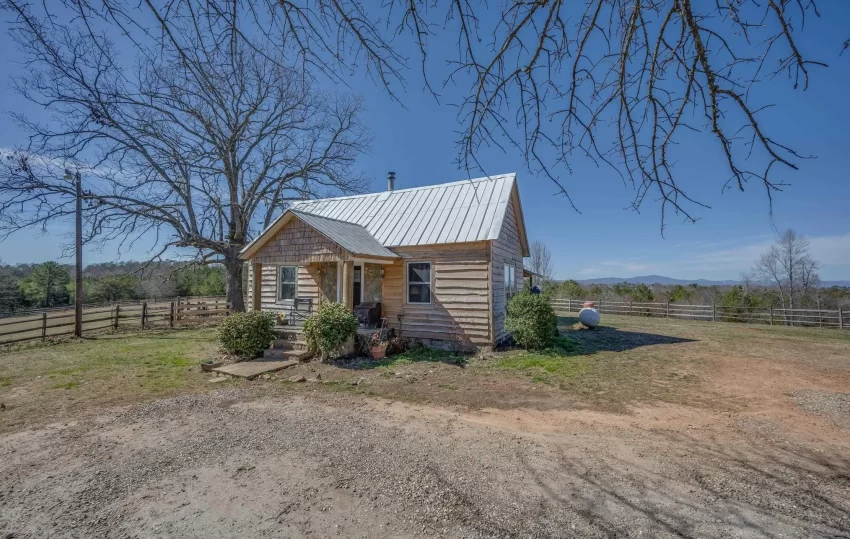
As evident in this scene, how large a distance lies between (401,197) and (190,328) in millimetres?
12072

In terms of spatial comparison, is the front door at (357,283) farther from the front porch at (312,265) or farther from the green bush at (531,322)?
the green bush at (531,322)

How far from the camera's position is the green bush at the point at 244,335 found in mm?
9562

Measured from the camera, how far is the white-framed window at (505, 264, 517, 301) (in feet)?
39.7

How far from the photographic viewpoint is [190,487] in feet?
11.5

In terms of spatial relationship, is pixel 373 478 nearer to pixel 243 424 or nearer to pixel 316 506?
pixel 316 506

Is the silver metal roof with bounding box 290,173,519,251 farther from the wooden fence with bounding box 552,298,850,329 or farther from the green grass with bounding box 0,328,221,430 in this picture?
the wooden fence with bounding box 552,298,850,329

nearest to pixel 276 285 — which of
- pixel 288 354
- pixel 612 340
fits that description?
pixel 288 354

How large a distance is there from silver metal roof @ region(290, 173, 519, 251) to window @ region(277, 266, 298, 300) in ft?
7.99

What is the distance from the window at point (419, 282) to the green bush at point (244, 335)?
14.2ft

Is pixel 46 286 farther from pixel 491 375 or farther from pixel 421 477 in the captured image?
pixel 421 477

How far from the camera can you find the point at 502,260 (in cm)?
1132

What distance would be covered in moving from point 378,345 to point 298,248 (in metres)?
3.70

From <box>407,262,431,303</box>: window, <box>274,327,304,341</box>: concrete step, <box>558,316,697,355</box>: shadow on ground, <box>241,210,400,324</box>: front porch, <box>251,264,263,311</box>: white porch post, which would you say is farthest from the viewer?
<box>251,264,263,311</box>: white porch post

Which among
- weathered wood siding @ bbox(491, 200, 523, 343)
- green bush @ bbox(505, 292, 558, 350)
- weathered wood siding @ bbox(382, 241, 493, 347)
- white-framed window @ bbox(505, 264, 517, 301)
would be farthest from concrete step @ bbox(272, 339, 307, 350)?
white-framed window @ bbox(505, 264, 517, 301)
